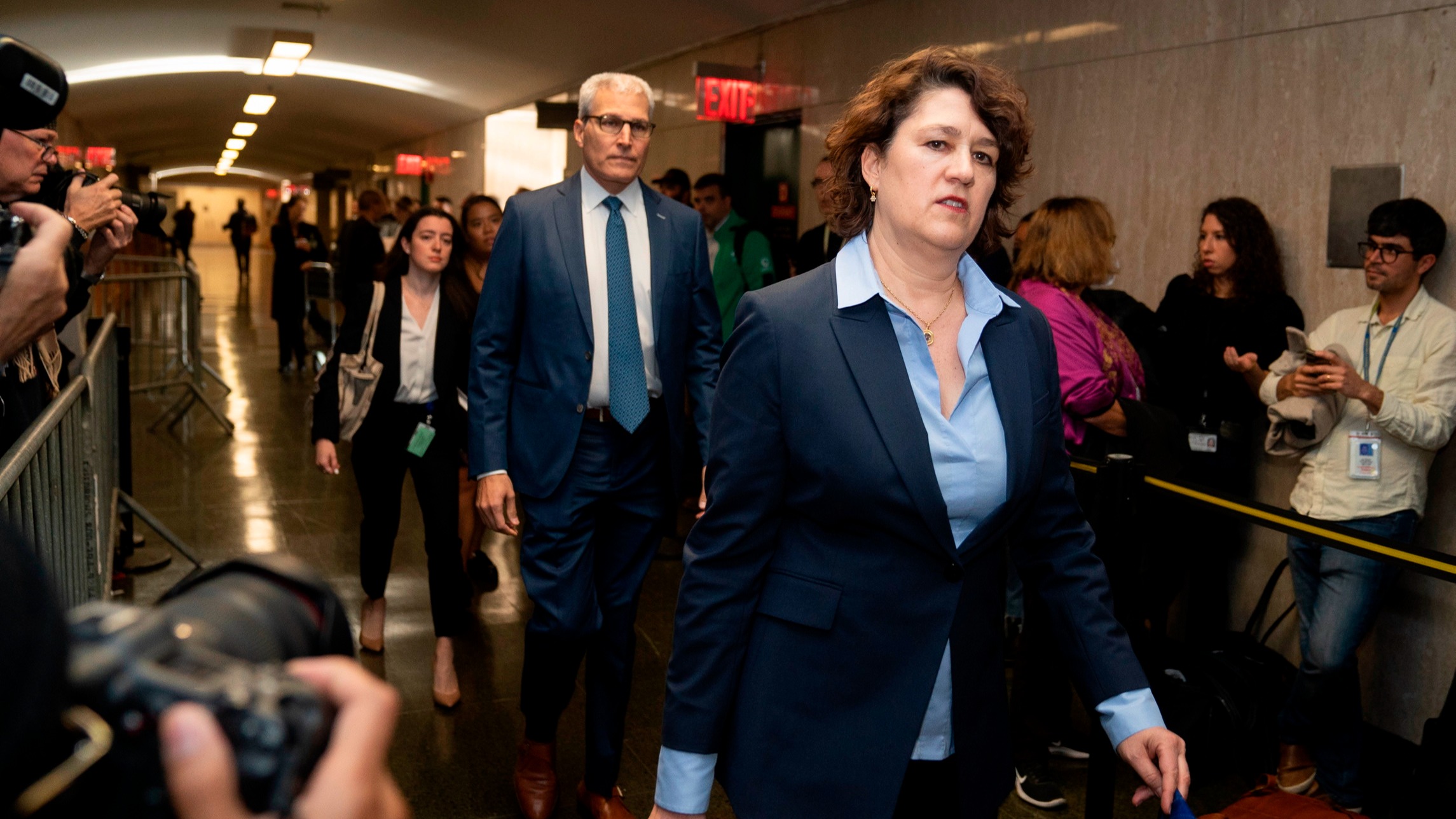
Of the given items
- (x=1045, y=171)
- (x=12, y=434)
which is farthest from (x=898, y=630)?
(x=1045, y=171)

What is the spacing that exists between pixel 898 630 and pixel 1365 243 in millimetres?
3290

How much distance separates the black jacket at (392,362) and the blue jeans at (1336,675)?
2945 mm

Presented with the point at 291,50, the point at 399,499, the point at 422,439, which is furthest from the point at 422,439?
the point at 291,50

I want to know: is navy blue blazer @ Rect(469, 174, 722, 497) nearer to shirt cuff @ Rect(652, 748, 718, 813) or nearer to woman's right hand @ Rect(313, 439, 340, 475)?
shirt cuff @ Rect(652, 748, 718, 813)

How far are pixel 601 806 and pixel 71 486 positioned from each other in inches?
72.4

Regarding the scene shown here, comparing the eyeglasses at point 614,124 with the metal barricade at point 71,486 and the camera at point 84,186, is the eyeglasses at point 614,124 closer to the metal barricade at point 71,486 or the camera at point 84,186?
the camera at point 84,186

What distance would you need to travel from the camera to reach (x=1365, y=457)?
12.6 ft

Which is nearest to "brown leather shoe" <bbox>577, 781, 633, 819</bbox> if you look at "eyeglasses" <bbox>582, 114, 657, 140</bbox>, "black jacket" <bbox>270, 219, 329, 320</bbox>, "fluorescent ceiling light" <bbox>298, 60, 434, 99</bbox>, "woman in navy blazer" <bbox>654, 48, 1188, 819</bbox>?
"woman in navy blazer" <bbox>654, 48, 1188, 819</bbox>

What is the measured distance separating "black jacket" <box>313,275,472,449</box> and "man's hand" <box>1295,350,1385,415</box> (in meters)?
2.96

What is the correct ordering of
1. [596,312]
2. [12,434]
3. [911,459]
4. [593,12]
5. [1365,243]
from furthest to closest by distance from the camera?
[593,12] → [1365,243] → [596,312] → [12,434] → [911,459]

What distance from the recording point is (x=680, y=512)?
23.3 ft

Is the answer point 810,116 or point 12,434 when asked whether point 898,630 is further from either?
point 810,116

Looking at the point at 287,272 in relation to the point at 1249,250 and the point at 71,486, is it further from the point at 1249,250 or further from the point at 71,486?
the point at 1249,250

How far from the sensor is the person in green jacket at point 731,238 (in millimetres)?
7312
